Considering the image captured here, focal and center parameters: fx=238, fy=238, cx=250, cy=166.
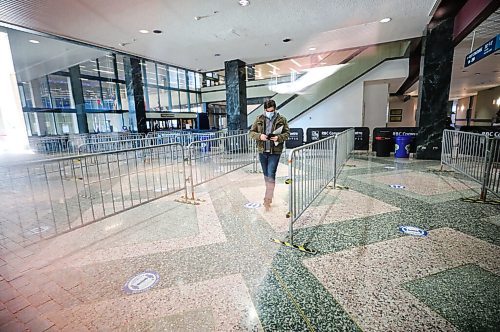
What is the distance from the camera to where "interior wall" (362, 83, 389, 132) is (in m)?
13.3

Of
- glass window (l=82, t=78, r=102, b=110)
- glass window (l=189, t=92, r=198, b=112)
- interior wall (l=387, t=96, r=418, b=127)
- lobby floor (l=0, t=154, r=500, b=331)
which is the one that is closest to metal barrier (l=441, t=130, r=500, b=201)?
Result: lobby floor (l=0, t=154, r=500, b=331)

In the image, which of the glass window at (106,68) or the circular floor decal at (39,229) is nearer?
the circular floor decal at (39,229)

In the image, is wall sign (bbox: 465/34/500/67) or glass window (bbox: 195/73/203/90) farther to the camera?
glass window (bbox: 195/73/203/90)

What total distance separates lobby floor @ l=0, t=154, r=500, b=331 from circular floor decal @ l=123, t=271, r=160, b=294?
0.01m

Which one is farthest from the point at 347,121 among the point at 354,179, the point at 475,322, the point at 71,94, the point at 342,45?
the point at 71,94

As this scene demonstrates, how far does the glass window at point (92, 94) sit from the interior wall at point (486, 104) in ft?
97.2

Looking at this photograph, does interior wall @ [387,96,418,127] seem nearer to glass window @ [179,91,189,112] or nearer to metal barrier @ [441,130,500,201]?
metal barrier @ [441,130,500,201]

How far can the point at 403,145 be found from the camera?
841cm

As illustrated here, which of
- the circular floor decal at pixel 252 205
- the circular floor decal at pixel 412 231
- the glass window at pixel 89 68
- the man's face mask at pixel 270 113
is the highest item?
the glass window at pixel 89 68

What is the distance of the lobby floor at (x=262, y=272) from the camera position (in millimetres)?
1776

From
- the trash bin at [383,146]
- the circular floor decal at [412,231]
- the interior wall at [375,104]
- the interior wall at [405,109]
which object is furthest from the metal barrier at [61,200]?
the interior wall at [405,109]

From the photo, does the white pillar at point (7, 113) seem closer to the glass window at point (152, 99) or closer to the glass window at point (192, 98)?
the glass window at point (152, 99)

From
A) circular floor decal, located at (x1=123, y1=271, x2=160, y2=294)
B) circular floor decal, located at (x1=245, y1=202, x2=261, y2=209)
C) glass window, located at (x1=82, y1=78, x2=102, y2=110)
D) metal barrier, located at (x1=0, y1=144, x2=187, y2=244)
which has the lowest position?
circular floor decal, located at (x1=123, y1=271, x2=160, y2=294)

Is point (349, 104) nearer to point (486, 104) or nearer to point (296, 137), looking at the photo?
point (296, 137)
